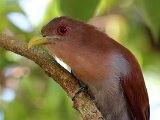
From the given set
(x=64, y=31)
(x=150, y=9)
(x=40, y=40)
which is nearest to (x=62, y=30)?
(x=64, y=31)

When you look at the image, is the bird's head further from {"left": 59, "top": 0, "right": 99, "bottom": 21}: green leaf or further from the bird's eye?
{"left": 59, "top": 0, "right": 99, "bottom": 21}: green leaf

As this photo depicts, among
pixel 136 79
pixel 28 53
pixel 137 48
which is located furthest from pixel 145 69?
pixel 28 53

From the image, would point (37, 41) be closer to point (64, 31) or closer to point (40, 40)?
point (40, 40)

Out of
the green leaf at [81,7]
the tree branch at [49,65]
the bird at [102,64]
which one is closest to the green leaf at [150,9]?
the green leaf at [81,7]

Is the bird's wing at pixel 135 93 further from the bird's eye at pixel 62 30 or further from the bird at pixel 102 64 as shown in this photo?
the bird's eye at pixel 62 30

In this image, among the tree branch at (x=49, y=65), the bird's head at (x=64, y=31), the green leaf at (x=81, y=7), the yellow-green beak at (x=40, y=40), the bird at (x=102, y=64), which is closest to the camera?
the tree branch at (x=49, y=65)

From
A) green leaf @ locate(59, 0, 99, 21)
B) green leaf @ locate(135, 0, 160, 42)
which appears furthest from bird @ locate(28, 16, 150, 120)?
green leaf @ locate(135, 0, 160, 42)

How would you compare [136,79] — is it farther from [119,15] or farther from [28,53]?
[119,15]
